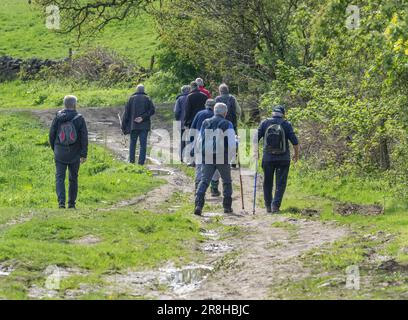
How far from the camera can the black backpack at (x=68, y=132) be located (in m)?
16.7

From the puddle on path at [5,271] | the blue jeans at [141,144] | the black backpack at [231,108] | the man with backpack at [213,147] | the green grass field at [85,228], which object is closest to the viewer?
the puddle on path at [5,271]

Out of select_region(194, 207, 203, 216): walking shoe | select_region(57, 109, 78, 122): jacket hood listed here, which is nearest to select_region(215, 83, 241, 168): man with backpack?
select_region(194, 207, 203, 216): walking shoe

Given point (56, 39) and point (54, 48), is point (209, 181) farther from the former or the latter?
point (56, 39)

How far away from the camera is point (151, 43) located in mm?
52812

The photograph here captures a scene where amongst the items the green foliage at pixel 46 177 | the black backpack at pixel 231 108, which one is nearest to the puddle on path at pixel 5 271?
the green foliage at pixel 46 177

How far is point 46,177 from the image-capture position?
2119cm

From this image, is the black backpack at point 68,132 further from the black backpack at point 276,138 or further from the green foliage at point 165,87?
the green foliage at point 165,87

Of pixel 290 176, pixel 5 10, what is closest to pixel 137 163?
pixel 290 176

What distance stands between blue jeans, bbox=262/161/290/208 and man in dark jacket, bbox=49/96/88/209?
321cm

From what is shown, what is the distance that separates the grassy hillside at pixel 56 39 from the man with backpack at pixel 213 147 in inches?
1234

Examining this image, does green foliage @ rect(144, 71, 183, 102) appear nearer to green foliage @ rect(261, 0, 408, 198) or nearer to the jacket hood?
green foliage @ rect(261, 0, 408, 198)

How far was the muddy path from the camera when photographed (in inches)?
432

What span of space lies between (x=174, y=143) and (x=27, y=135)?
418 centimetres

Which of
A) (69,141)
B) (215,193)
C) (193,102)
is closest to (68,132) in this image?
(69,141)
